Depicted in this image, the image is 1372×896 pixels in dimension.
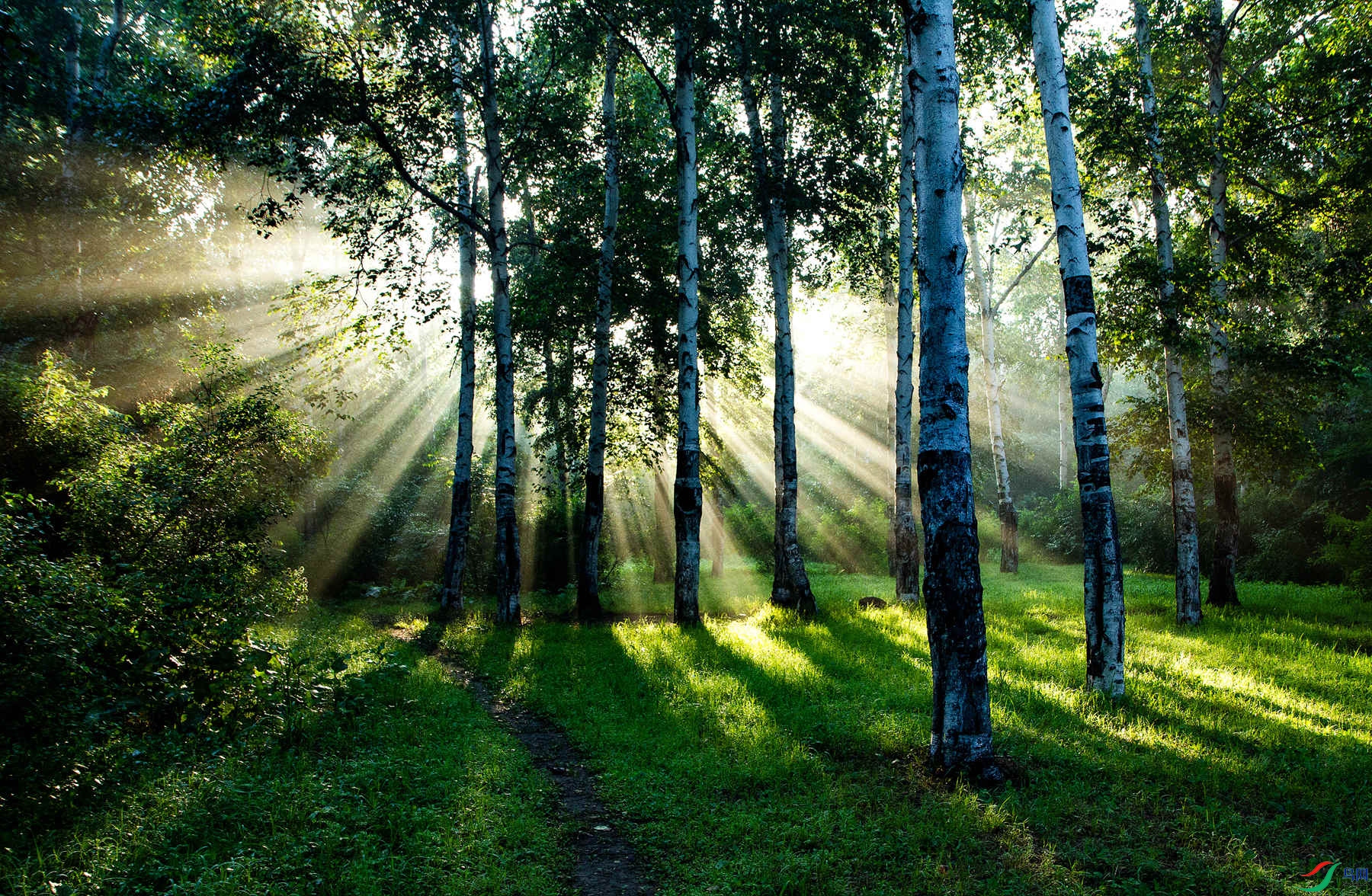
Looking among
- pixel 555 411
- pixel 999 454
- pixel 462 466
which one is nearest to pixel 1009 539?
pixel 999 454

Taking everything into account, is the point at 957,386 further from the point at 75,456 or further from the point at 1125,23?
the point at 1125,23

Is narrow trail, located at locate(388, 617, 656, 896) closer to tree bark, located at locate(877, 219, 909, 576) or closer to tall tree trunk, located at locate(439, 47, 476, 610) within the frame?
tall tree trunk, located at locate(439, 47, 476, 610)

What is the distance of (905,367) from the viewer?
14.9 m

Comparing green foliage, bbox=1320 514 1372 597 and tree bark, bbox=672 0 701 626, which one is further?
green foliage, bbox=1320 514 1372 597

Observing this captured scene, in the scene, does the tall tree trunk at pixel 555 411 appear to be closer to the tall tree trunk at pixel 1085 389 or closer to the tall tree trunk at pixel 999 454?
the tall tree trunk at pixel 1085 389

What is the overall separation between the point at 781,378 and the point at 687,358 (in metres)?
2.36

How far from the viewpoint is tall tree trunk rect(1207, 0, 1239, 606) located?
14.1 metres

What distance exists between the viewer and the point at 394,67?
13734 mm

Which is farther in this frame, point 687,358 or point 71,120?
point 71,120

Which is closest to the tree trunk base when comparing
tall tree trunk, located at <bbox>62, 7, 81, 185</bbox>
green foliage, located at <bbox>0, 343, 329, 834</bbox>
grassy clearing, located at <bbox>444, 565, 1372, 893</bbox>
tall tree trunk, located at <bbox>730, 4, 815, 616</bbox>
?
grassy clearing, located at <bbox>444, 565, 1372, 893</bbox>

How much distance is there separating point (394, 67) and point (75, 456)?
9066 millimetres

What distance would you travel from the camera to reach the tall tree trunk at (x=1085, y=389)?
7.32m

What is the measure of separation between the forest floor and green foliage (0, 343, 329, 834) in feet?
2.21

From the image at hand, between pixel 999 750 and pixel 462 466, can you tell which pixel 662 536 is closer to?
pixel 462 466
